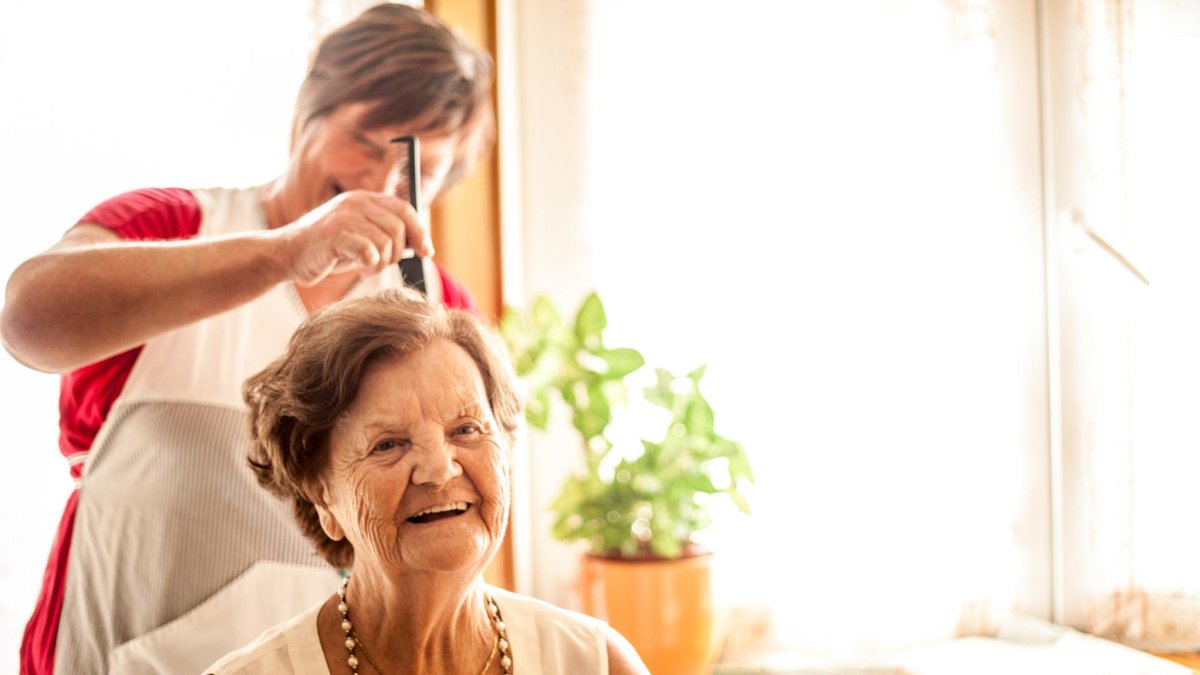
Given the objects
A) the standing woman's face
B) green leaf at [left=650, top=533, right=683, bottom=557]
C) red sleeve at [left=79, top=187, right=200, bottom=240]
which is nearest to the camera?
red sleeve at [left=79, top=187, right=200, bottom=240]

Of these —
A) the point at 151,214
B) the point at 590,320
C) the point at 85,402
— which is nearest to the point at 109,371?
the point at 85,402

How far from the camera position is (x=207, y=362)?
1359mm

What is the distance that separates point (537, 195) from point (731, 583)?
1261 mm

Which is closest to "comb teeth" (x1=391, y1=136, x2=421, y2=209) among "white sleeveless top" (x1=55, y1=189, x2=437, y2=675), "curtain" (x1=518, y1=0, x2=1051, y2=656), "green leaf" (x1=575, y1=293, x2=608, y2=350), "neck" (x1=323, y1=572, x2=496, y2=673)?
"white sleeveless top" (x1=55, y1=189, x2=437, y2=675)

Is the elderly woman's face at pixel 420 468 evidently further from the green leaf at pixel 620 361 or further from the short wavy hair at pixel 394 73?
the green leaf at pixel 620 361

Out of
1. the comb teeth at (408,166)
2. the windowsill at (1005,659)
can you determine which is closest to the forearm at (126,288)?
the comb teeth at (408,166)

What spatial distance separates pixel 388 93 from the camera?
137 centimetres

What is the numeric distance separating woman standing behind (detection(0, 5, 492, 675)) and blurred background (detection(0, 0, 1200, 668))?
4.62 ft

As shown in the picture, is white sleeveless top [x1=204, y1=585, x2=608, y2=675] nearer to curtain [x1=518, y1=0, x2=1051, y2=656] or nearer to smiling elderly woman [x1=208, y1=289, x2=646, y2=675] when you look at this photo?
smiling elderly woman [x1=208, y1=289, x2=646, y2=675]

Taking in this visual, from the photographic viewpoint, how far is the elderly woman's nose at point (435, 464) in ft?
3.42

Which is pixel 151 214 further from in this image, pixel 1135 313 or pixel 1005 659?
pixel 1135 313

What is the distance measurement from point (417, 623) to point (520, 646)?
138 mm

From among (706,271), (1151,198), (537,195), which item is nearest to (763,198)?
(706,271)

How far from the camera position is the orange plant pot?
2.48 meters
